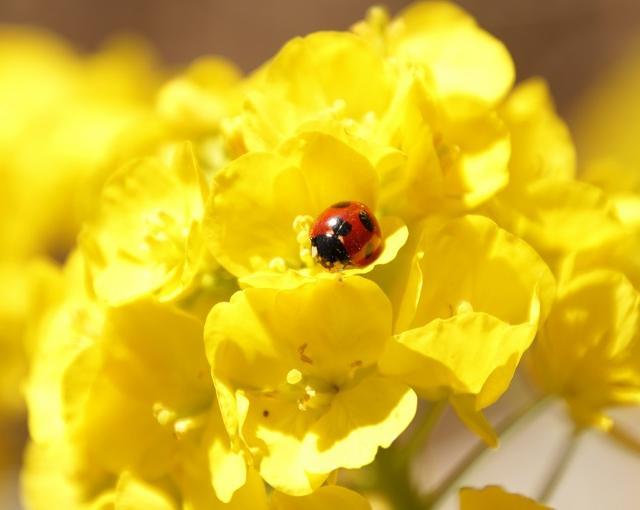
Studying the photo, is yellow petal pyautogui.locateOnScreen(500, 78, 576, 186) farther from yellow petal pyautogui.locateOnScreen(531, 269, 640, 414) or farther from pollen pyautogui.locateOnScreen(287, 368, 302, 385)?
pollen pyautogui.locateOnScreen(287, 368, 302, 385)

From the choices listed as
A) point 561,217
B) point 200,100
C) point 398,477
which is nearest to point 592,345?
point 561,217

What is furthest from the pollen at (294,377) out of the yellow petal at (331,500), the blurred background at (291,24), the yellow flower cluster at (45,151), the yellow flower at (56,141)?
the blurred background at (291,24)

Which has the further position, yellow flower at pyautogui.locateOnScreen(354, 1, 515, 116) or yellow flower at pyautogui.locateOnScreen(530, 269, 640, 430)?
yellow flower at pyautogui.locateOnScreen(354, 1, 515, 116)

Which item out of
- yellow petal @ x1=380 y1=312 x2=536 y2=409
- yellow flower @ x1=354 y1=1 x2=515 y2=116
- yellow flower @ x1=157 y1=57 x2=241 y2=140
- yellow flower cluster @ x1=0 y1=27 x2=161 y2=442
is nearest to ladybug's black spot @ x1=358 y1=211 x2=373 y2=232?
yellow petal @ x1=380 y1=312 x2=536 y2=409

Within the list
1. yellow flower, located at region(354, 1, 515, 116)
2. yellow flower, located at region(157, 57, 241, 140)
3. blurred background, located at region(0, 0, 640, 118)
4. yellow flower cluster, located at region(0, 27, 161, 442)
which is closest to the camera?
yellow flower, located at region(354, 1, 515, 116)

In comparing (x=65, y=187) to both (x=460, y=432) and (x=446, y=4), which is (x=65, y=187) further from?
(x=460, y=432)

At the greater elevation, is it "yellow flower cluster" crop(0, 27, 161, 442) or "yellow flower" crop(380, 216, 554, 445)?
"yellow flower" crop(380, 216, 554, 445)

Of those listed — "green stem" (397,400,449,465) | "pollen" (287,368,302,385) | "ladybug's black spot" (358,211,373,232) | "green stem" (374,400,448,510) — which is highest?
"ladybug's black spot" (358,211,373,232)

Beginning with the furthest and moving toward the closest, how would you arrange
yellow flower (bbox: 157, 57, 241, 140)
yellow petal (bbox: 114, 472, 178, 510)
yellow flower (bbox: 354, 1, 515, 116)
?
yellow flower (bbox: 157, 57, 241, 140) < yellow flower (bbox: 354, 1, 515, 116) < yellow petal (bbox: 114, 472, 178, 510)

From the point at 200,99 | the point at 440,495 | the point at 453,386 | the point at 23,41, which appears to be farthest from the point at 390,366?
the point at 23,41
